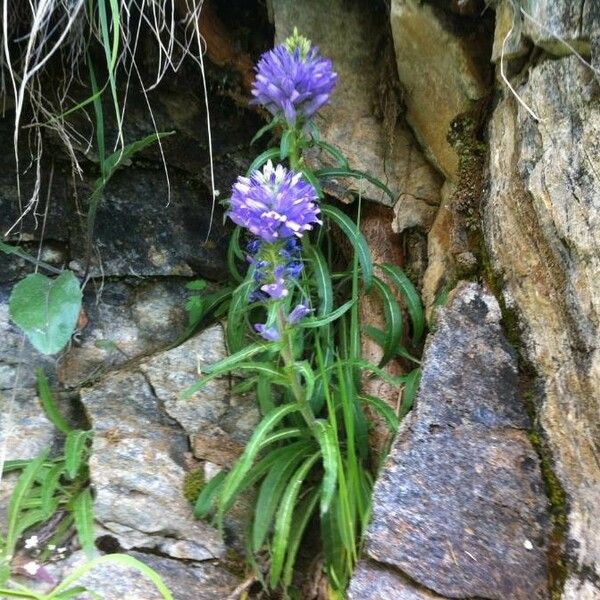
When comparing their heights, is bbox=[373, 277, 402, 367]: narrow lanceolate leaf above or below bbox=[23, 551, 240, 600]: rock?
above

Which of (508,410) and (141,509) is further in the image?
(141,509)

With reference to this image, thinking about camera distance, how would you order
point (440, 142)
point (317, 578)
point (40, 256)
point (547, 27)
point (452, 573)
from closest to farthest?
1. point (452, 573)
2. point (547, 27)
3. point (317, 578)
4. point (440, 142)
5. point (40, 256)

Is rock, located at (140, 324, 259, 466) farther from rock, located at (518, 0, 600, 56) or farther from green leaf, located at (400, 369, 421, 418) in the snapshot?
rock, located at (518, 0, 600, 56)

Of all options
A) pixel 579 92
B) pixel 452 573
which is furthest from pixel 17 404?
pixel 579 92

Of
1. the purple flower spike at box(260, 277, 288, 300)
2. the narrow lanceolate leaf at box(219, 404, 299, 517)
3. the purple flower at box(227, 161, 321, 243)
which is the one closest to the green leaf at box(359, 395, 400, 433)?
the narrow lanceolate leaf at box(219, 404, 299, 517)

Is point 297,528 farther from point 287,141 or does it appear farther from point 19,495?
point 287,141

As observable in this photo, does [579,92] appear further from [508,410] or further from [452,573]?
[452,573]
